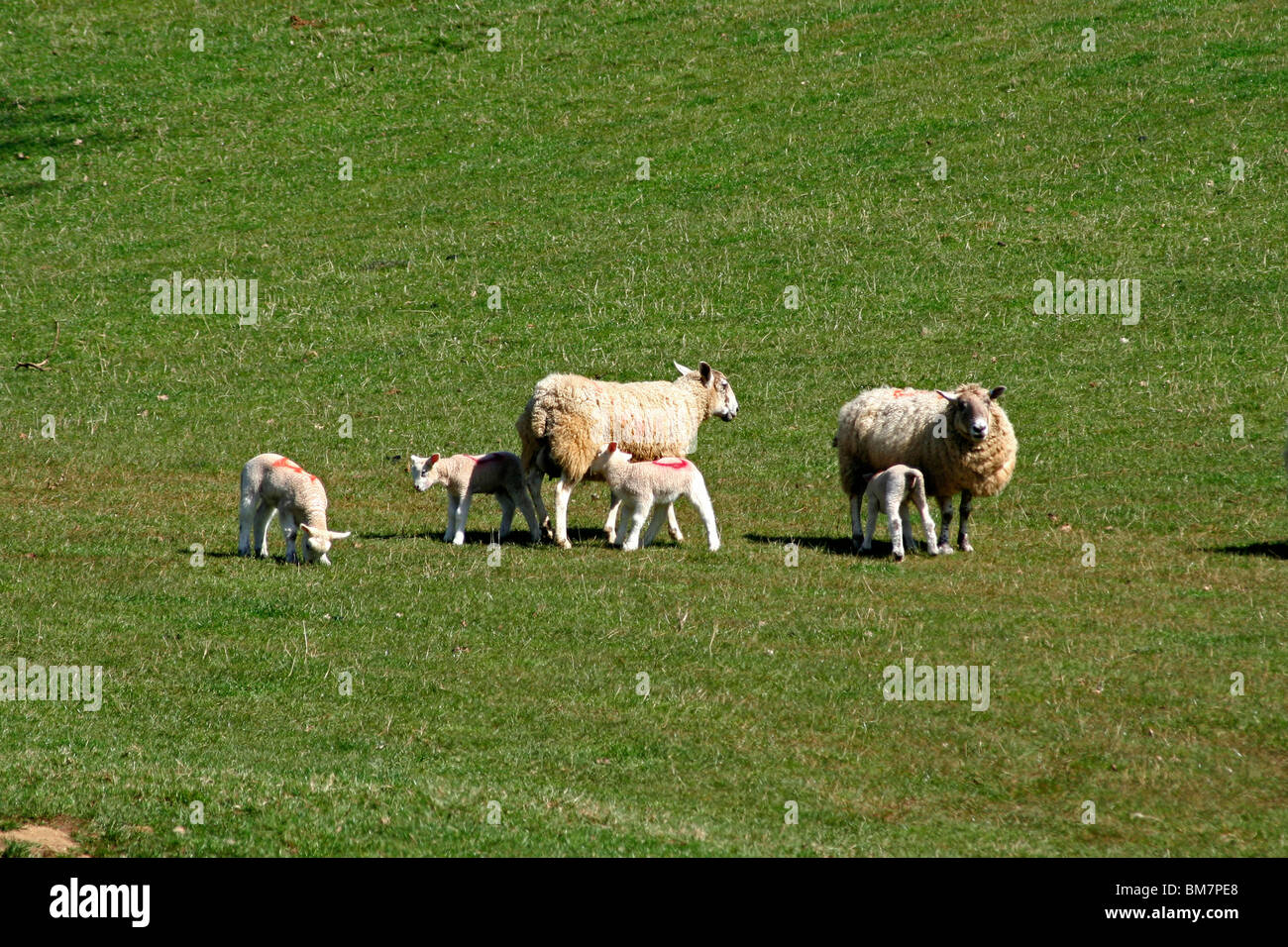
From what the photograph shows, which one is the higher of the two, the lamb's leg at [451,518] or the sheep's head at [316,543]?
the lamb's leg at [451,518]

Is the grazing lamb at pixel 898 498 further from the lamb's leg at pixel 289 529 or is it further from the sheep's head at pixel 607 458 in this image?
the lamb's leg at pixel 289 529

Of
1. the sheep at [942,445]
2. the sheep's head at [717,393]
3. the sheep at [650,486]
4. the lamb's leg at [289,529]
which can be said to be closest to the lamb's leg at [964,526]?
the sheep at [942,445]

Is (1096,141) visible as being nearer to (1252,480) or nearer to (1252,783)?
(1252,480)

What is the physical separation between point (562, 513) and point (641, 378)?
29.2 feet

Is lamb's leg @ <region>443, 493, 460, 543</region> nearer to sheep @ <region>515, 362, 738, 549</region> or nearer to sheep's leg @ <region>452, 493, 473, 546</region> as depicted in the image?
sheep's leg @ <region>452, 493, 473, 546</region>

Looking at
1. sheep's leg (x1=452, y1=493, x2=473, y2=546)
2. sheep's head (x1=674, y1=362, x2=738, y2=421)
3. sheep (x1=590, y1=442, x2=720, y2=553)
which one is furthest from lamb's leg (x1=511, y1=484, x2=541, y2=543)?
sheep's head (x1=674, y1=362, x2=738, y2=421)

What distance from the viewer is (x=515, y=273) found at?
33.3m

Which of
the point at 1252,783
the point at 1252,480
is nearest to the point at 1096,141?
the point at 1252,480

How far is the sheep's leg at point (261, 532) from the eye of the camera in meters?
17.7

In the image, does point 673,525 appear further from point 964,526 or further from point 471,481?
point 964,526

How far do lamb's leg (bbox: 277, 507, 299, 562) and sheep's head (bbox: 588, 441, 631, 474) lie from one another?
3.76 metres

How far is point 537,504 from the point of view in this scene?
19.4 meters

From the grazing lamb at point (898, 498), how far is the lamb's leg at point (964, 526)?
0.34 m

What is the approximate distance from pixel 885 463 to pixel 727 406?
2798 mm
